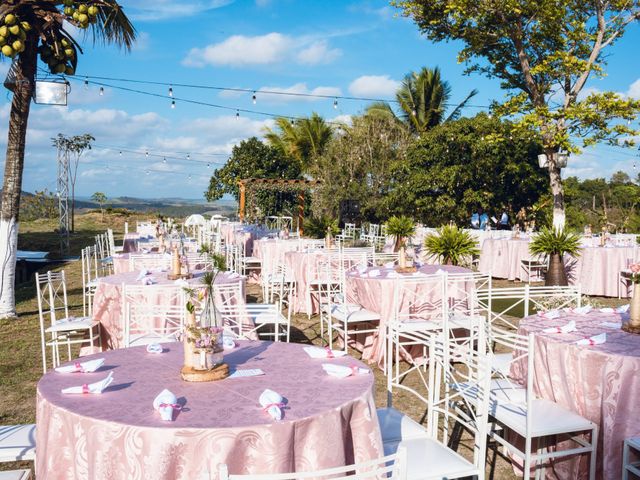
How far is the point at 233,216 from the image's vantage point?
84.6 feet

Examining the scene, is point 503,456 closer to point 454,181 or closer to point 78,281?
point 78,281

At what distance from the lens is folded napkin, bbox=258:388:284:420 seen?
6.95 feet

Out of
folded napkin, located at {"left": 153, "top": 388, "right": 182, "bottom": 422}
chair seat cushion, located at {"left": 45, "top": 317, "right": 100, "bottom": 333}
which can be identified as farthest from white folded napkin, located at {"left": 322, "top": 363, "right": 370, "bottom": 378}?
chair seat cushion, located at {"left": 45, "top": 317, "right": 100, "bottom": 333}

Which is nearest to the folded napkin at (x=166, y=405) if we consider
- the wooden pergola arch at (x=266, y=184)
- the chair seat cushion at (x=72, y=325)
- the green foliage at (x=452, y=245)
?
the chair seat cushion at (x=72, y=325)

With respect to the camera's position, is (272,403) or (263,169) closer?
(272,403)

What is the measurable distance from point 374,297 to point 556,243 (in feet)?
16.5

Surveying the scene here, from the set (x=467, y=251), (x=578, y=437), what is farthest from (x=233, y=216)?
(x=578, y=437)

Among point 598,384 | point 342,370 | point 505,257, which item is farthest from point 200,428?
point 505,257

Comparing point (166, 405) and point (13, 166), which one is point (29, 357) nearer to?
point (13, 166)

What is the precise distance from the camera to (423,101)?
2383 centimetres

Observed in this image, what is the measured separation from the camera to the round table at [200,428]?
6.60 ft

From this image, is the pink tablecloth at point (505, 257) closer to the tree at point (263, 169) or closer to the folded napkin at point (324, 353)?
the folded napkin at point (324, 353)

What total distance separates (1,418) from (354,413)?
3.32m

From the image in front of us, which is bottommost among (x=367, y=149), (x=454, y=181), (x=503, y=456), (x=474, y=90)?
(x=503, y=456)
